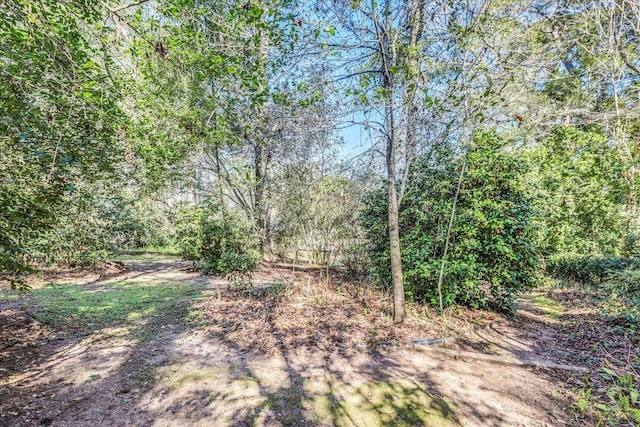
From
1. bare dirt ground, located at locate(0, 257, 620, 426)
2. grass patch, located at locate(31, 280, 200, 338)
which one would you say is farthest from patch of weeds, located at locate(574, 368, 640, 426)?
grass patch, located at locate(31, 280, 200, 338)

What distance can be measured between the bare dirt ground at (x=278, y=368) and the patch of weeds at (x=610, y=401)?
13 centimetres

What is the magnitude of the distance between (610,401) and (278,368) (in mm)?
3348

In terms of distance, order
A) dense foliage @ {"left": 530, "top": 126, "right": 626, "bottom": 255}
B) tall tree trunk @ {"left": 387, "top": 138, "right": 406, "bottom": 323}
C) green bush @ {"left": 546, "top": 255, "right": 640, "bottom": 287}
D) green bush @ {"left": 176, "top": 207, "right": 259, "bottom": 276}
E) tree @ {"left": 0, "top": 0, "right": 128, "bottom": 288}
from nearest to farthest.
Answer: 1. tree @ {"left": 0, "top": 0, "right": 128, "bottom": 288}
2. tall tree trunk @ {"left": 387, "top": 138, "right": 406, "bottom": 323}
3. green bush @ {"left": 546, "top": 255, "right": 640, "bottom": 287}
4. green bush @ {"left": 176, "top": 207, "right": 259, "bottom": 276}
5. dense foliage @ {"left": 530, "top": 126, "right": 626, "bottom": 255}

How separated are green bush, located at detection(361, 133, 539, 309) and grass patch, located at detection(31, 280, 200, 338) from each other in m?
4.51

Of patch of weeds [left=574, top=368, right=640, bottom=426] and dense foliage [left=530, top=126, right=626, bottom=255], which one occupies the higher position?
dense foliage [left=530, top=126, right=626, bottom=255]

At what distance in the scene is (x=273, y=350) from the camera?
12.6 feet

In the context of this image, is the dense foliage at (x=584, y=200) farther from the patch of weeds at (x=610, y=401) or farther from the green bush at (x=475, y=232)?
the patch of weeds at (x=610, y=401)

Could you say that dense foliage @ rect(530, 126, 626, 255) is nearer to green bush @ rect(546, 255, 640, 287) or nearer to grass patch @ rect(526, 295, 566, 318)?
green bush @ rect(546, 255, 640, 287)

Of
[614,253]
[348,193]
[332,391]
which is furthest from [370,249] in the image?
[614,253]

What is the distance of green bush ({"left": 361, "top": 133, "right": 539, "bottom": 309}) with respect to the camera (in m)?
4.84

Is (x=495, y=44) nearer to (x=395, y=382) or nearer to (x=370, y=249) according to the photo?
(x=370, y=249)

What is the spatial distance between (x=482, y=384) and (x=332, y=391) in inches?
65.5

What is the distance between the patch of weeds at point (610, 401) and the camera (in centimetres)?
246

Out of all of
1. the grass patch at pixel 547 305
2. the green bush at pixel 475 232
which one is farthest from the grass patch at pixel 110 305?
the grass patch at pixel 547 305
